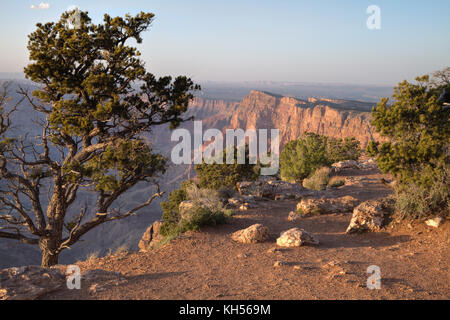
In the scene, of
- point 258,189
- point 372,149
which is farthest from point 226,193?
point 372,149

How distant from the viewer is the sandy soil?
5051 millimetres

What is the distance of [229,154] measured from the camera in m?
18.4

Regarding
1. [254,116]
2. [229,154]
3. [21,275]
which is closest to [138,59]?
[21,275]

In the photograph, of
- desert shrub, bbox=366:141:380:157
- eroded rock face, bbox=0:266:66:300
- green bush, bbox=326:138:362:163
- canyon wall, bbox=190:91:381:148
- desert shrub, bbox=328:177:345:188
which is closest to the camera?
eroded rock face, bbox=0:266:66:300

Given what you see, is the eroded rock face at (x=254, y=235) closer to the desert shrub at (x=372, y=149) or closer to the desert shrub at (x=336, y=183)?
the desert shrub at (x=372, y=149)

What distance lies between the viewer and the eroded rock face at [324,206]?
11.0 meters

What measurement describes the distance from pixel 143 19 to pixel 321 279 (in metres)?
7.90

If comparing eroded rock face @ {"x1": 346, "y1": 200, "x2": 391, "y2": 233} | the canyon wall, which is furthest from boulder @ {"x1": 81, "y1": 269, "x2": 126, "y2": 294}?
the canyon wall

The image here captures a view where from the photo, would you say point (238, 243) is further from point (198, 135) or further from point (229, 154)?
point (198, 135)

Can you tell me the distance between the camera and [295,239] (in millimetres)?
7957

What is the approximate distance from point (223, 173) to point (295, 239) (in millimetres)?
10261

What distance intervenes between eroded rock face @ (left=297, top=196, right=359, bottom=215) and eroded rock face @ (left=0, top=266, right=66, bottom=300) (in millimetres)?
7887
